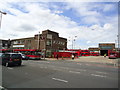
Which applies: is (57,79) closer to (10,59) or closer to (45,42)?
(10,59)

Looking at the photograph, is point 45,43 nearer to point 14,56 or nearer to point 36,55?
point 36,55

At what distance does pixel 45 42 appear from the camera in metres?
45.2

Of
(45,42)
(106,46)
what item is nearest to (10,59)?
(45,42)

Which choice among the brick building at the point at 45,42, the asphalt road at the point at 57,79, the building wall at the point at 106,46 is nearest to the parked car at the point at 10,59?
the asphalt road at the point at 57,79

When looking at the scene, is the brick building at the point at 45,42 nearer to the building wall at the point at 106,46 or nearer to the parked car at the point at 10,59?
the parked car at the point at 10,59

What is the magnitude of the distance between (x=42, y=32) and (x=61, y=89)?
44.5 meters

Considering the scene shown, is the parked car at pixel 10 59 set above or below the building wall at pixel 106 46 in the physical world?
below

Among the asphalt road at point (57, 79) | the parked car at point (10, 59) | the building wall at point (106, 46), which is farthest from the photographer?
the building wall at point (106, 46)

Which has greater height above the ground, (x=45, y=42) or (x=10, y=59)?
(x=45, y=42)

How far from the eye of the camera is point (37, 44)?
47.8 m

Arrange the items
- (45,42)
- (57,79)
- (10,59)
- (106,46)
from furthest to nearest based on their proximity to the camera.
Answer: (106,46)
(45,42)
(10,59)
(57,79)

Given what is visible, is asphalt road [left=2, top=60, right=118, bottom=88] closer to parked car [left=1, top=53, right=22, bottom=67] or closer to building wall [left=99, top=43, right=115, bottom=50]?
parked car [left=1, top=53, right=22, bottom=67]

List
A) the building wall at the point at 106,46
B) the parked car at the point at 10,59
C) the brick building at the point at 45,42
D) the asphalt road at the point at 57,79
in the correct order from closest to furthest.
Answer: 1. the asphalt road at the point at 57,79
2. the parked car at the point at 10,59
3. the brick building at the point at 45,42
4. the building wall at the point at 106,46

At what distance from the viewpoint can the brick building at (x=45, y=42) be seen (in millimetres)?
45438
